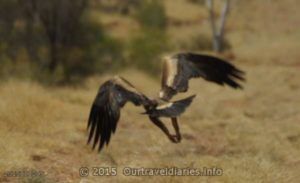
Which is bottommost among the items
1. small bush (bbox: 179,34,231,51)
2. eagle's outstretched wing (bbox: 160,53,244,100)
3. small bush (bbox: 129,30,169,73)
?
eagle's outstretched wing (bbox: 160,53,244,100)

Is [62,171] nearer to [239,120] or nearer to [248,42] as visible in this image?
[239,120]

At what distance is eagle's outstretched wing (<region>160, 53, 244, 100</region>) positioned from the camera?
758 cm

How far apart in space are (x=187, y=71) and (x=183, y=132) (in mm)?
3442

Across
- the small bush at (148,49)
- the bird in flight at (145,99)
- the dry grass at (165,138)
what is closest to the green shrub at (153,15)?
the small bush at (148,49)

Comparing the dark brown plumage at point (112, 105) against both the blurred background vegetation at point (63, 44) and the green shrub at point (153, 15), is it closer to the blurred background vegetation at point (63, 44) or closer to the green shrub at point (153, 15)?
the blurred background vegetation at point (63, 44)

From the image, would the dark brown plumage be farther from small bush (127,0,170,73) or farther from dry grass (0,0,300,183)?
small bush (127,0,170,73)

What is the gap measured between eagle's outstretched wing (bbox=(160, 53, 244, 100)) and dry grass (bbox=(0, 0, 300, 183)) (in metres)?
0.97

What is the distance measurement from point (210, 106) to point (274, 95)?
201cm

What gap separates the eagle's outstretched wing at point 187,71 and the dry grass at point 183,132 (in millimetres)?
969

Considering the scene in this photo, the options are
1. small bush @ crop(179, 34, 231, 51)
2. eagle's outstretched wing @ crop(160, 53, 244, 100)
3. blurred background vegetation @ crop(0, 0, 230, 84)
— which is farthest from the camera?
small bush @ crop(179, 34, 231, 51)

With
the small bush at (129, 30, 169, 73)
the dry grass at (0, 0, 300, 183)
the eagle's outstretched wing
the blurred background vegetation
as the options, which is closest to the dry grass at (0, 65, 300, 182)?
the dry grass at (0, 0, 300, 183)

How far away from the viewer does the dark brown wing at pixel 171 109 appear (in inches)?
265

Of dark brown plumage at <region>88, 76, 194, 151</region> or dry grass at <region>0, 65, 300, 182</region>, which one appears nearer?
dark brown plumage at <region>88, 76, 194, 151</region>

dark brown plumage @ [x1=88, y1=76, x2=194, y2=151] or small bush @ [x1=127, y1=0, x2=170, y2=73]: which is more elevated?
small bush @ [x1=127, y1=0, x2=170, y2=73]
